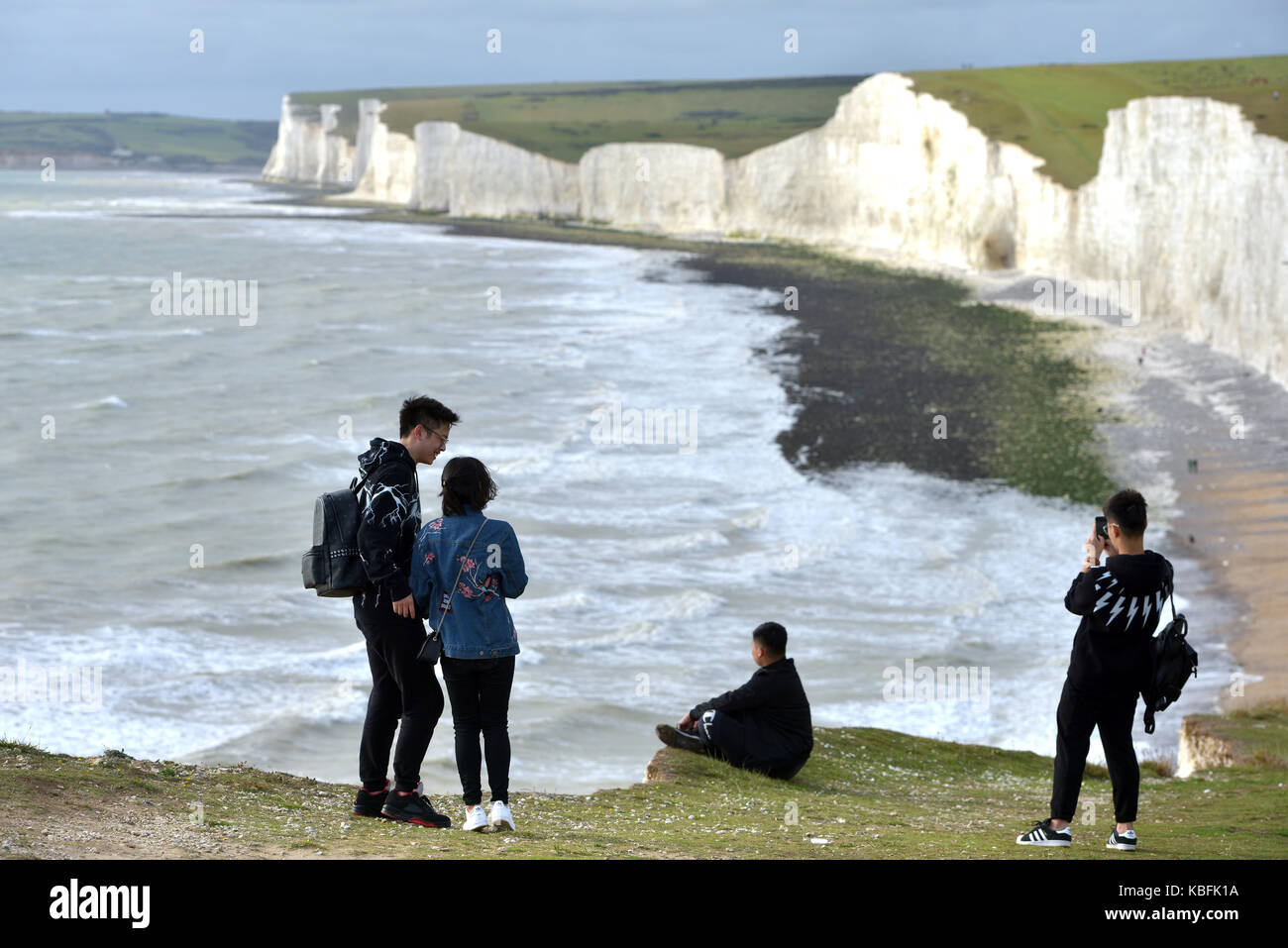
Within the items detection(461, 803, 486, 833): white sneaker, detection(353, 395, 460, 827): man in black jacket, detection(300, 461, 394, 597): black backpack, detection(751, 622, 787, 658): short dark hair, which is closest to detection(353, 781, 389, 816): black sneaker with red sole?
detection(353, 395, 460, 827): man in black jacket

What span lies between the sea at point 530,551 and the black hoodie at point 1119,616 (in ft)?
24.1

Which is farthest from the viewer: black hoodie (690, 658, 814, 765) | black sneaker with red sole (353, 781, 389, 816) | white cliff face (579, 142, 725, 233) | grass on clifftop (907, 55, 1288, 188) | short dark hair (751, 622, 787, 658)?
white cliff face (579, 142, 725, 233)

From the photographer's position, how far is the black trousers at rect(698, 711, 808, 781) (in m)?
9.88

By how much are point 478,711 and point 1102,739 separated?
3222 millimetres

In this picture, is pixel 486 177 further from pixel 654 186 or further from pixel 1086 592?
pixel 1086 592

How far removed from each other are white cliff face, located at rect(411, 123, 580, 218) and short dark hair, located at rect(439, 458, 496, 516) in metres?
106

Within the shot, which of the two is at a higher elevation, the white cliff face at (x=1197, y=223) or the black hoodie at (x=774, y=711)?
the white cliff face at (x=1197, y=223)

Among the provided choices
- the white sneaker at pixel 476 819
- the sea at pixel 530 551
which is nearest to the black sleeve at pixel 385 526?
the white sneaker at pixel 476 819

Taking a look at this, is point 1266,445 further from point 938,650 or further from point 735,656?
point 735,656

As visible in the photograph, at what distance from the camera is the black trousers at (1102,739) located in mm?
6570

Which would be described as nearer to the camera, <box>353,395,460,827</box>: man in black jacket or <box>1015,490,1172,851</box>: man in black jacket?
<box>1015,490,1172,851</box>: man in black jacket

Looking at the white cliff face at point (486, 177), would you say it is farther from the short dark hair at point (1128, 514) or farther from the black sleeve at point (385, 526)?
the short dark hair at point (1128, 514)

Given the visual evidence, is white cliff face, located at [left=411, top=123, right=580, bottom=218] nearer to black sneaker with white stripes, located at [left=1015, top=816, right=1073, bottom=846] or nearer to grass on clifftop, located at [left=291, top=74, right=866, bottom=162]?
grass on clifftop, located at [left=291, top=74, right=866, bottom=162]
